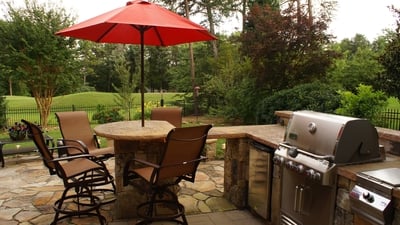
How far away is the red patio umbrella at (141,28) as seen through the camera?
8.59 ft

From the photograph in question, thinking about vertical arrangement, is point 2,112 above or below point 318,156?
below

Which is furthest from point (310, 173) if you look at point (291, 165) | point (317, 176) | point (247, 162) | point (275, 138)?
point (247, 162)

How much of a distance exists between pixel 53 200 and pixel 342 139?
10.8ft

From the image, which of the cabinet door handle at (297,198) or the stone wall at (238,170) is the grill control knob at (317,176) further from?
the stone wall at (238,170)

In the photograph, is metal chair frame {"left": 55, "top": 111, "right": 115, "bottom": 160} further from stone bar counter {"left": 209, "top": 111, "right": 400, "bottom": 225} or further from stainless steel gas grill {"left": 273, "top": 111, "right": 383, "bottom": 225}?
stainless steel gas grill {"left": 273, "top": 111, "right": 383, "bottom": 225}

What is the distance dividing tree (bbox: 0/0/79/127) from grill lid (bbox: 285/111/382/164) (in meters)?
8.54

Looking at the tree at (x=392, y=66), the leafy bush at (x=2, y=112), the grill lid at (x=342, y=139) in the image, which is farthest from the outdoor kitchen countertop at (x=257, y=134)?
the leafy bush at (x=2, y=112)

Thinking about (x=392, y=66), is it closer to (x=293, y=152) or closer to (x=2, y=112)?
(x=293, y=152)

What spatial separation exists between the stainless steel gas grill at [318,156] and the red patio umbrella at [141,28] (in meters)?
1.34

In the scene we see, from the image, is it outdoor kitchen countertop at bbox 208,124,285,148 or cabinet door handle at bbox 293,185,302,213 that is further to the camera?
outdoor kitchen countertop at bbox 208,124,285,148

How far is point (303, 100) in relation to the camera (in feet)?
19.6

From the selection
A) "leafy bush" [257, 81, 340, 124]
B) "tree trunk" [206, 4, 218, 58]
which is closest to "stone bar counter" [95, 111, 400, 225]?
"leafy bush" [257, 81, 340, 124]

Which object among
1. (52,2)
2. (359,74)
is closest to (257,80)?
(359,74)

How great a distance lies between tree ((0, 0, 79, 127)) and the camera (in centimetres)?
879
